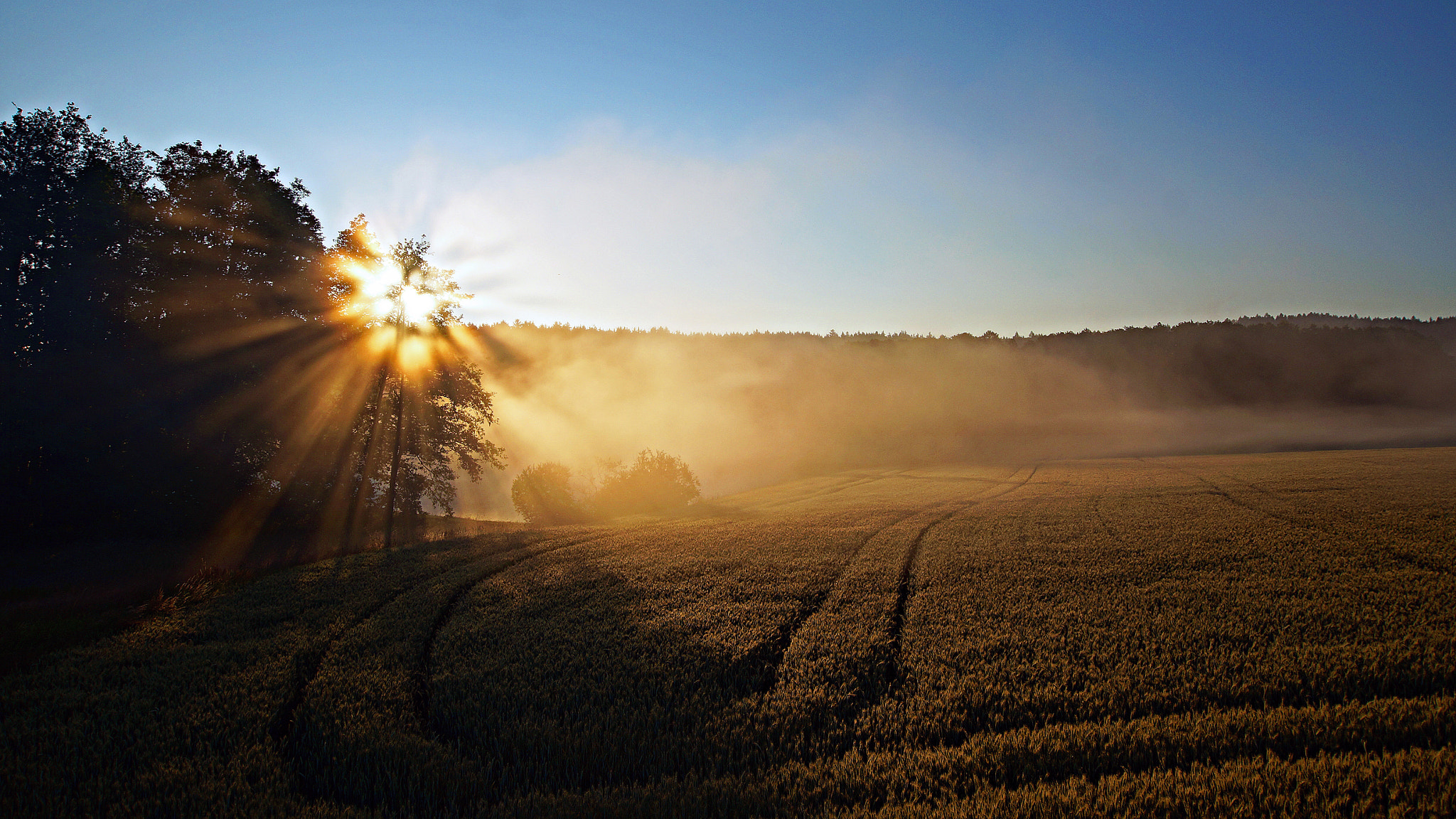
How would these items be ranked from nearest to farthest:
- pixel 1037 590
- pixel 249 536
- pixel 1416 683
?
pixel 1416 683 → pixel 1037 590 → pixel 249 536

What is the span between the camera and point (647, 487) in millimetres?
58438

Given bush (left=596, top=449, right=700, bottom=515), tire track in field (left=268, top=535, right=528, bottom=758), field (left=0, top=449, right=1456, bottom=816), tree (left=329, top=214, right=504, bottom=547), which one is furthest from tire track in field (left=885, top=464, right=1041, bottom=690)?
bush (left=596, top=449, right=700, bottom=515)

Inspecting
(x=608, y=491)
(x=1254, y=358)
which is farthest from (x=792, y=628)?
(x=1254, y=358)

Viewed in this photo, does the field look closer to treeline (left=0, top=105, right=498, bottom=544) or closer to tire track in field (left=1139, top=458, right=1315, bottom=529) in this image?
tire track in field (left=1139, top=458, right=1315, bottom=529)

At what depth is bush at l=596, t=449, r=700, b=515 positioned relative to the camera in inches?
2280

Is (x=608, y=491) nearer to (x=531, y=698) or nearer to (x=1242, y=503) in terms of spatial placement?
(x=1242, y=503)

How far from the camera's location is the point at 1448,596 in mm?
10125

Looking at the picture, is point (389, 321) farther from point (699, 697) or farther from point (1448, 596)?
point (1448, 596)

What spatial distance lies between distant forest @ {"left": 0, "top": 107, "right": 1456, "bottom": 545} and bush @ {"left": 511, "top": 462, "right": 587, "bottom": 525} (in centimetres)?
2031

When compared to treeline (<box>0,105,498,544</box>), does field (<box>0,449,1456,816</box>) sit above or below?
below

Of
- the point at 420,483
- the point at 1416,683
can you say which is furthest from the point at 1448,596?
the point at 420,483

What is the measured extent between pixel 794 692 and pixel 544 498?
49002mm

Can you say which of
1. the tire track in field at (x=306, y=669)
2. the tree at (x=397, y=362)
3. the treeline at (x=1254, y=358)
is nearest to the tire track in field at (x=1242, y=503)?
the tire track in field at (x=306, y=669)

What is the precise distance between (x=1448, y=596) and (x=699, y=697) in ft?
44.3
